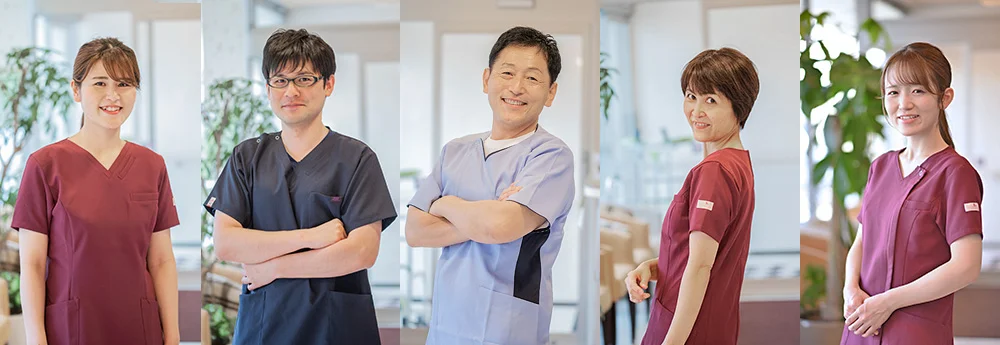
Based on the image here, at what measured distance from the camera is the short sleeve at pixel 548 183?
9.34ft

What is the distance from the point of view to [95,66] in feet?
10.5

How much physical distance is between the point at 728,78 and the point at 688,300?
76 centimetres

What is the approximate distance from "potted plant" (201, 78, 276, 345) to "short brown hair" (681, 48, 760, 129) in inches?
61.8

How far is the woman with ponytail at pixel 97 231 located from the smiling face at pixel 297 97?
0.64m

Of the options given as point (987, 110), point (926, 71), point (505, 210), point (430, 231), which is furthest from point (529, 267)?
point (987, 110)

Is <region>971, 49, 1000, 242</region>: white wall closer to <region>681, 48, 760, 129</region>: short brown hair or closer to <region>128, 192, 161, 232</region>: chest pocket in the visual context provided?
<region>681, 48, 760, 129</region>: short brown hair

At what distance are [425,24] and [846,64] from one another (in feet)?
6.06

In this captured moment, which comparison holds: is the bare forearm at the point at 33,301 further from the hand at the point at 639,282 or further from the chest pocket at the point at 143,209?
the hand at the point at 639,282

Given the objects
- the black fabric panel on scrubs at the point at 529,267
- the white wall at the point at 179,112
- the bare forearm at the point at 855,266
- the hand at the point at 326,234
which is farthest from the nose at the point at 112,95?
the bare forearm at the point at 855,266

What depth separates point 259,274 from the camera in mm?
2932

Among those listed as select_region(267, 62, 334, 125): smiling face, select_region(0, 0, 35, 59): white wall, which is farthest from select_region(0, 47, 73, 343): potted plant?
select_region(267, 62, 334, 125): smiling face

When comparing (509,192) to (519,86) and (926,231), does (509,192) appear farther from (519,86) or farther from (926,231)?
(926,231)

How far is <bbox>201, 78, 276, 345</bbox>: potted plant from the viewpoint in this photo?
3.26m

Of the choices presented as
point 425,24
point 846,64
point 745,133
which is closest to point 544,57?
point 425,24
